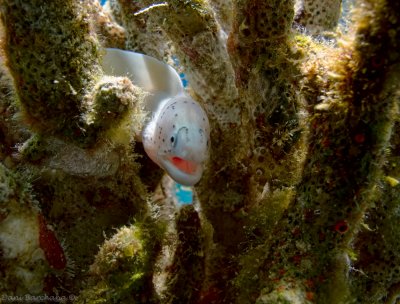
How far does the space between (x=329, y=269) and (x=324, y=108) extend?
869mm

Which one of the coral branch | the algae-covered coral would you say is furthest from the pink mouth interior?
the coral branch

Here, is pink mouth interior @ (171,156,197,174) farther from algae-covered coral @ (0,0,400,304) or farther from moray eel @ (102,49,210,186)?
algae-covered coral @ (0,0,400,304)

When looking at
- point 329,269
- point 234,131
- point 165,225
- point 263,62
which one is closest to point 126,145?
point 165,225

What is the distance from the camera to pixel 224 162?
3.22 meters

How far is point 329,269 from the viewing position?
1863mm

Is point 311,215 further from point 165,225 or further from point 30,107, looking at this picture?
point 30,107

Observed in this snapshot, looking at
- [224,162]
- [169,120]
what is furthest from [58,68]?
[224,162]

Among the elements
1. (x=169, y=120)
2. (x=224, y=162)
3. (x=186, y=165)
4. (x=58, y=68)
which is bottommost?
(x=224, y=162)

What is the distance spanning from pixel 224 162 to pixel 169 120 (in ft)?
2.11

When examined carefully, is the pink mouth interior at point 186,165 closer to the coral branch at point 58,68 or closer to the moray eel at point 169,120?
the moray eel at point 169,120

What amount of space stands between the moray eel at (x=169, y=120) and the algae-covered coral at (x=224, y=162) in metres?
0.27

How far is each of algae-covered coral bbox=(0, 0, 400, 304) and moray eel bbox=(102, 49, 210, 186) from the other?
0.90ft

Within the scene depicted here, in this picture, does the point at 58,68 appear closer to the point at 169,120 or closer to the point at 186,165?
the point at 169,120

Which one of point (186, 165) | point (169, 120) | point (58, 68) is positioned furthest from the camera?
point (169, 120)
